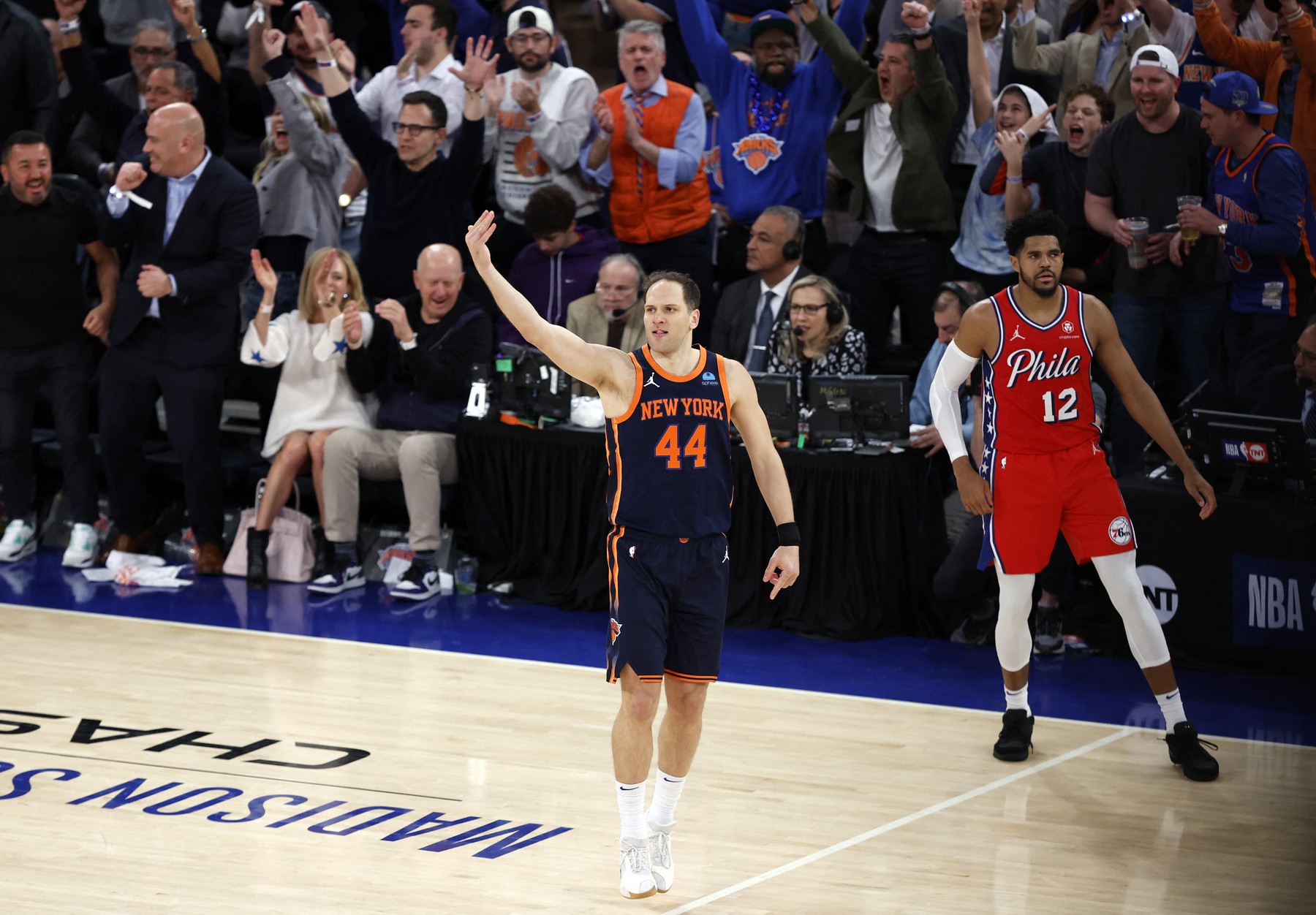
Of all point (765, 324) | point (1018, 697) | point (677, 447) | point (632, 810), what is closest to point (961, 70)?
point (765, 324)

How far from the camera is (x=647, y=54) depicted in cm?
907

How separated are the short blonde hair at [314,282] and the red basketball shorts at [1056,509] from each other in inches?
164

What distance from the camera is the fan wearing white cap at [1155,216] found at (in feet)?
25.5

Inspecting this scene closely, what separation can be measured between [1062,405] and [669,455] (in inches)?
78.8

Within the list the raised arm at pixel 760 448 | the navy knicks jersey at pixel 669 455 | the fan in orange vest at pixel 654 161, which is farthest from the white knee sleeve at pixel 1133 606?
the fan in orange vest at pixel 654 161

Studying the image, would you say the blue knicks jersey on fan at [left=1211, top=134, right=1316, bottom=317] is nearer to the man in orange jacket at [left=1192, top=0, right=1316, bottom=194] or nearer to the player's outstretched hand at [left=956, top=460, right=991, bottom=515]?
the man in orange jacket at [left=1192, top=0, right=1316, bottom=194]

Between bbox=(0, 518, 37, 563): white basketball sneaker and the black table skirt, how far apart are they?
270cm

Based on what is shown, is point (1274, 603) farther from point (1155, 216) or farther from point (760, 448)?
point (760, 448)

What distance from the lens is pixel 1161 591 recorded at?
7.52 metres

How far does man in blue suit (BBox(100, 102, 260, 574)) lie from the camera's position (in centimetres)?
866

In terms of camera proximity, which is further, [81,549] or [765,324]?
[81,549]

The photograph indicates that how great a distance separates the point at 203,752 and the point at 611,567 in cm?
211

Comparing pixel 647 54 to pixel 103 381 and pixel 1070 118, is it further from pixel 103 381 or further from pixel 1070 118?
pixel 103 381

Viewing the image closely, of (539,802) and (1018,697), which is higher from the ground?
(1018,697)
